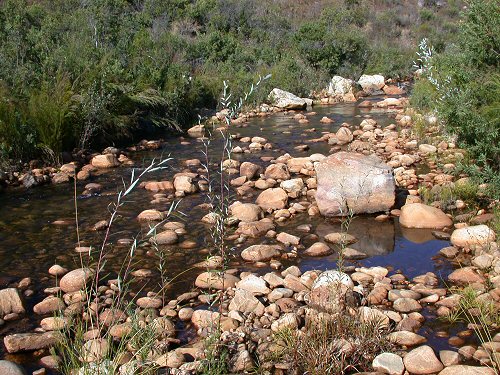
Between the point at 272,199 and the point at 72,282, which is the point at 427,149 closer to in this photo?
the point at 272,199

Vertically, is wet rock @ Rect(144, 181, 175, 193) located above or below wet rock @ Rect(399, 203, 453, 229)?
below

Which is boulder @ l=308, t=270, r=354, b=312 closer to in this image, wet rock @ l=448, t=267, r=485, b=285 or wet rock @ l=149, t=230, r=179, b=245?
wet rock @ l=448, t=267, r=485, b=285

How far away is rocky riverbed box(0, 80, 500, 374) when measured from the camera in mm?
3746

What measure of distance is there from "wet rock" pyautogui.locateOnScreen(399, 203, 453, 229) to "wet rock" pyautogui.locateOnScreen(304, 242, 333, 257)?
1.12 metres

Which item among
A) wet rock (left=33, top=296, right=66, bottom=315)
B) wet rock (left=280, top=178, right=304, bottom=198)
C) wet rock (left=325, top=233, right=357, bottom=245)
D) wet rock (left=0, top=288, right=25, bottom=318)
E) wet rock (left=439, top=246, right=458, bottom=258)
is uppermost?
wet rock (left=0, top=288, right=25, bottom=318)

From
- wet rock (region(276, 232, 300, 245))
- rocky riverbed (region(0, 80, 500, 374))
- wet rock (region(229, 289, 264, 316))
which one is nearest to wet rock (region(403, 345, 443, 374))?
rocky riverbed (region(0, 80, 500, 374))

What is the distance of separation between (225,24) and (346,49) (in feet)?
17.6

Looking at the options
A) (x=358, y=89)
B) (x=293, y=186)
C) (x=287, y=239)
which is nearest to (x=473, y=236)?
(x=287, y=239)

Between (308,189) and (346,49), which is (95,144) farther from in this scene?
(346,49)

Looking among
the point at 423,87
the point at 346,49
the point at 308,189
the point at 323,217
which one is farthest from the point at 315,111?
the point at 323,217

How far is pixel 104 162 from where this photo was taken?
30.3ft

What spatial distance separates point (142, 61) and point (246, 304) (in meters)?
9.34

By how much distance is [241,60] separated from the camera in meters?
18.3

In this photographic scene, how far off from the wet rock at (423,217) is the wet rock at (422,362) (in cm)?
278
